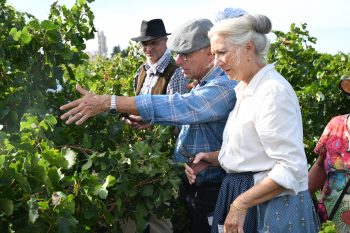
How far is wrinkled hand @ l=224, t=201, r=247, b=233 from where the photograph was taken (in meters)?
2.61

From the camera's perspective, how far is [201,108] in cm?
301

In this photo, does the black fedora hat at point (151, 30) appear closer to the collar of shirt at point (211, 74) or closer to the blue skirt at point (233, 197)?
the collar of shirt at point (211, 74)

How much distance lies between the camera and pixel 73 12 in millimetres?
3461

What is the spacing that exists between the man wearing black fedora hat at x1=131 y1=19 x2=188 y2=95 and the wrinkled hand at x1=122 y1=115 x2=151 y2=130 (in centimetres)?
99

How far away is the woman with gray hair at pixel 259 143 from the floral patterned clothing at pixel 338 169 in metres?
0.60

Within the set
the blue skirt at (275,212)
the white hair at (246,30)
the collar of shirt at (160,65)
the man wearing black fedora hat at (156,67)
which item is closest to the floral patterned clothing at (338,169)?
the blue skirt at (275,212)

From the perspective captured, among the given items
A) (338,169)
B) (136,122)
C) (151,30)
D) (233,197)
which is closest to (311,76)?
(151,30)

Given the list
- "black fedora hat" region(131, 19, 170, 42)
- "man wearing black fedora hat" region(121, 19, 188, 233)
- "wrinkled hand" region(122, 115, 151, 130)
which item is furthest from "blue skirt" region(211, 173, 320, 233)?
"black fedora hat" region(131, 19, 170, 42)

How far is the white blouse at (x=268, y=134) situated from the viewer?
8.34 ft

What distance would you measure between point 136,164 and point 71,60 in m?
0.85

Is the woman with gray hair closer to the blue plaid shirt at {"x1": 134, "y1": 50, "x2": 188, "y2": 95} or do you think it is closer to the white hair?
the white hair

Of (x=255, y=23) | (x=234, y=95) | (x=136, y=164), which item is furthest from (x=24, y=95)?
(x=255, y=23)

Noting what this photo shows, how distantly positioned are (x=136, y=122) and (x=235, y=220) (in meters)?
1.00

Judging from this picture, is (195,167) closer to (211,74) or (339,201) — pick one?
→ (211,74)
